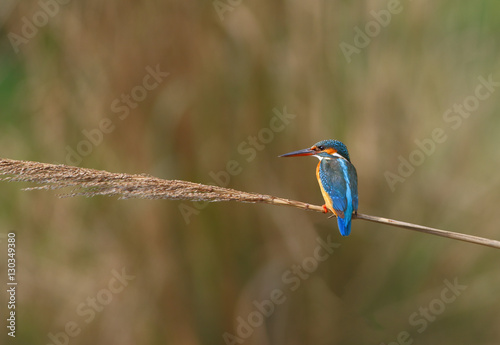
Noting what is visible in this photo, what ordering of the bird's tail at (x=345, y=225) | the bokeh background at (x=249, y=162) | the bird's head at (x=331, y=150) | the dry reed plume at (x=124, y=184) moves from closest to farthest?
the dry reed plume at (x=124, y=184), the bird's tail at (x=345, y=225), the bird's head at (x=331, y=150), the bokeh background at (x=249, y=162)

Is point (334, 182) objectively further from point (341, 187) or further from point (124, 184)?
point (124, 184)

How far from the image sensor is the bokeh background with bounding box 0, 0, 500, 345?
5.16 feet

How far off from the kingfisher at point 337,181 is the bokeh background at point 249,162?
0.76ft

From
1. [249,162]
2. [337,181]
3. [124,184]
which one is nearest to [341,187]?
[337,181]

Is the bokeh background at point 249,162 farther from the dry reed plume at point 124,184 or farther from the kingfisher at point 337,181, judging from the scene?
the dry reed plume at point 124,184

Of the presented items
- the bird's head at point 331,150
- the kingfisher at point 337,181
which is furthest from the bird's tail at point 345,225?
the bird's head at point 331,150

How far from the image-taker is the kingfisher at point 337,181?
1.27 meters

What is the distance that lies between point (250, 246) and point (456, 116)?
0.76 meters

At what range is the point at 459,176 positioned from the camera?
182cm

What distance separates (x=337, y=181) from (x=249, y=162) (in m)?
0.35

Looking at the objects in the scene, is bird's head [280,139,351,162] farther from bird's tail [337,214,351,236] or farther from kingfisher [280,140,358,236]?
bird's tail [337,214,351,236]

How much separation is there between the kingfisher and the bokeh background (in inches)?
9.2

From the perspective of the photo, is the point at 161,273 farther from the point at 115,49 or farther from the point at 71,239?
the point at 115,49

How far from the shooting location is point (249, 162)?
1615 mm
